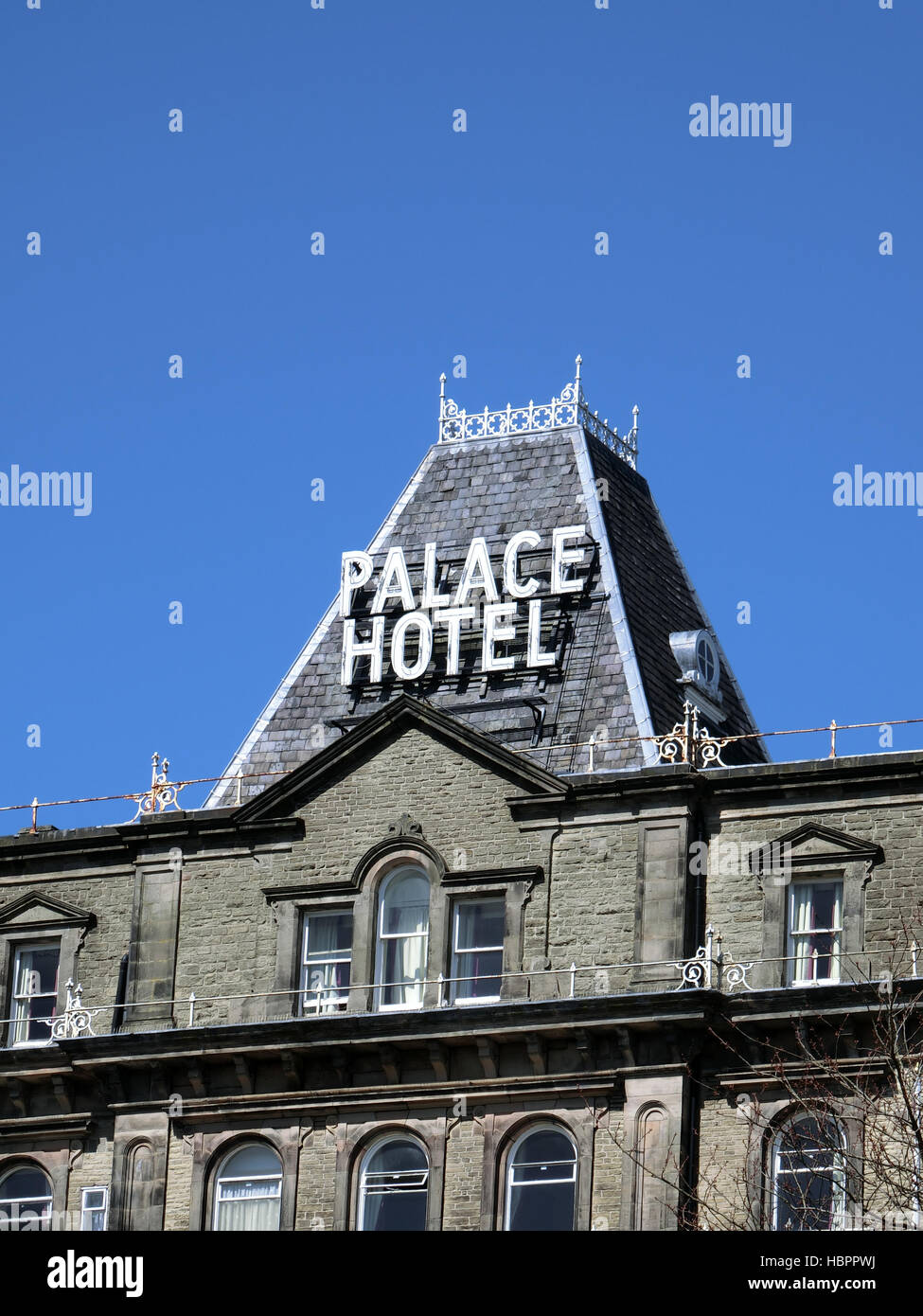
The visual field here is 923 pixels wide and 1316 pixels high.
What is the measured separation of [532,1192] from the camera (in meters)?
47.3

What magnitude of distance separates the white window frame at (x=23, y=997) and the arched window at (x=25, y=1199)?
7.87 feet

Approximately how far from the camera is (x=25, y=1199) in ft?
168

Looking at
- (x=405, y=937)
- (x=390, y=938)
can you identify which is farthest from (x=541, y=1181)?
(x=390, y=938)

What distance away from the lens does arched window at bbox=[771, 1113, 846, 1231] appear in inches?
1697

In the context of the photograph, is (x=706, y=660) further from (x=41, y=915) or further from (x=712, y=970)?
(x=41, y=915)

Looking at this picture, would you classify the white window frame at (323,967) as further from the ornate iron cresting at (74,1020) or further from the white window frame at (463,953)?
the ornate iron cresting at (74,1020)

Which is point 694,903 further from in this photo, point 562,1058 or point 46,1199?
point 46,1199

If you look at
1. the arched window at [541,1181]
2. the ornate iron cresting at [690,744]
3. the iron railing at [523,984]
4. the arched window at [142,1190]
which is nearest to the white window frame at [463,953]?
the iron railing at [523,984]

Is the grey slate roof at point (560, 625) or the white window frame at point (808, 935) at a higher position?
the grey slate roof at point (560, 625)

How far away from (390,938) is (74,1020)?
Result: 20.7 feet

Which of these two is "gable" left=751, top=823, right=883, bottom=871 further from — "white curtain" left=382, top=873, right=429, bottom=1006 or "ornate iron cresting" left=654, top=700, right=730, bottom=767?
"white curtain" left=382, top=873, right=429, bottom=1006

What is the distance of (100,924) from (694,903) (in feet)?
38.8

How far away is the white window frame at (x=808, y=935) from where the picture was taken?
47250mm
